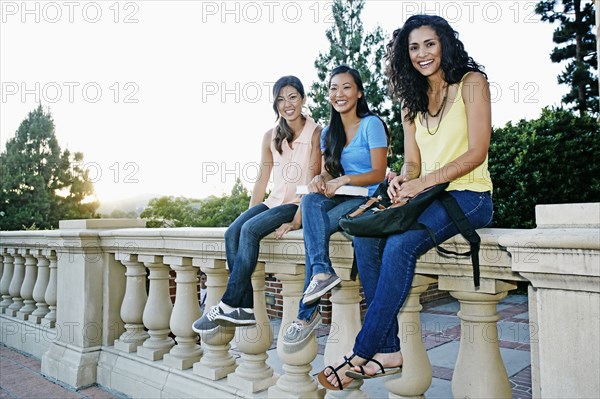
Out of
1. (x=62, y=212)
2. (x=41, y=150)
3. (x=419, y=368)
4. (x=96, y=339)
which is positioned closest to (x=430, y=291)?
(x=96, y=339)

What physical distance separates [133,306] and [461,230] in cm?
254

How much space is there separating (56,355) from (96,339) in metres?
0.45

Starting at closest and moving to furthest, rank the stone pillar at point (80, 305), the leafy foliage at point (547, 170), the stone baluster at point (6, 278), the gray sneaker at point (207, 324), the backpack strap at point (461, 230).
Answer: the backpack strap at point (461, 230)
the gray sneaker at point (207, 324)
the stone pillar at point (80, 305)
the stone baluster at point (6, 278)
the leafy foliage at point (547, 170)

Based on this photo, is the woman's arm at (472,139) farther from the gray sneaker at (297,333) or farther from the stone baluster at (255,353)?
the stone baluster at (255,353)

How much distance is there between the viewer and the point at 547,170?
31.8 feet

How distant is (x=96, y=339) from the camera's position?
3.46m

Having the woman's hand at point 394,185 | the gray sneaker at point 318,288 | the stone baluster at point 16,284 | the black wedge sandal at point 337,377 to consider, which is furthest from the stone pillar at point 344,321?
the stone baluster at point 16,284

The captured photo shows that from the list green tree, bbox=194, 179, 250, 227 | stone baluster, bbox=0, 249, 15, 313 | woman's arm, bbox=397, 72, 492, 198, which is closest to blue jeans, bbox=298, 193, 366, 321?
woman's arm, bbox=397, 72, 492, 198

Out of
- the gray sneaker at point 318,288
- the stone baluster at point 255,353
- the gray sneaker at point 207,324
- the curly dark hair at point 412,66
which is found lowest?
the stone baluster at point 255,353

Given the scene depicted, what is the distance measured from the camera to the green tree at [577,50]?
1631 centimetres

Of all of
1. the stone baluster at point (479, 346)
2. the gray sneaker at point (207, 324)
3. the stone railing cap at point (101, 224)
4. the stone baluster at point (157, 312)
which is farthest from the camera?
the stone railing cap at point (101, 224)

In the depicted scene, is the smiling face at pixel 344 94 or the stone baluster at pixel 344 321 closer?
the stone baluster at pixel 344 321

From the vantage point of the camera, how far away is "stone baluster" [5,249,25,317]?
469 cm

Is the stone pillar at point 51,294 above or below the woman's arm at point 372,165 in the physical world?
below
